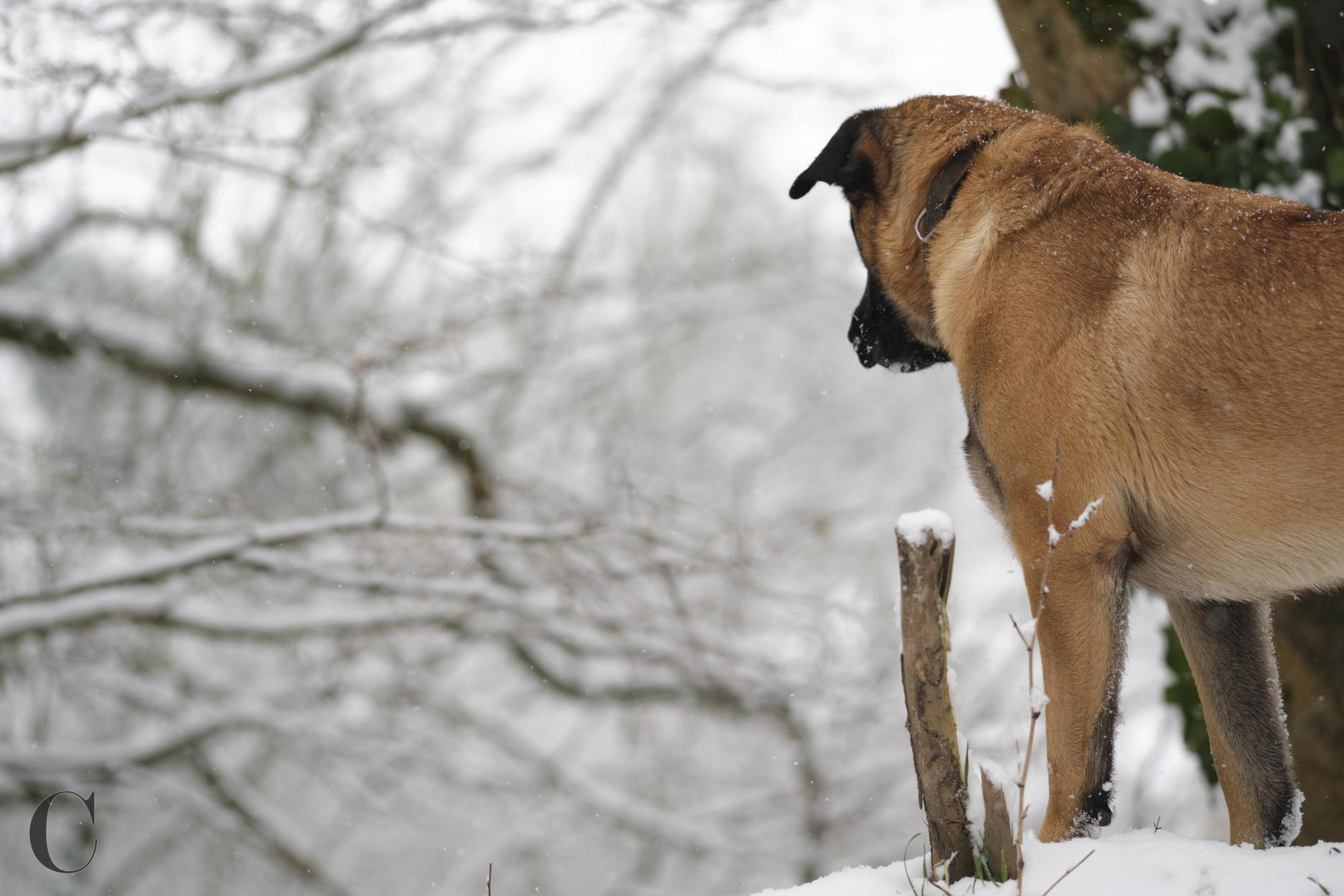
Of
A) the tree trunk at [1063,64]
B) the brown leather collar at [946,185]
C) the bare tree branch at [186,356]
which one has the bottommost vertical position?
the bare tree branch at [186,356]

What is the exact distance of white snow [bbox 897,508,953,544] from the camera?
1.66m

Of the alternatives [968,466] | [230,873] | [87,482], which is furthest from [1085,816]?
[230,873]

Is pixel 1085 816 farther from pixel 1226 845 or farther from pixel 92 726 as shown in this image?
pixel 92 726

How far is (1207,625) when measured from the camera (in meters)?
2.57

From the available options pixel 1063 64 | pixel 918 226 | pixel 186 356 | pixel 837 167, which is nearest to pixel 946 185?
pixel 918 226

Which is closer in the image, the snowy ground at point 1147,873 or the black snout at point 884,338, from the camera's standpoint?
the snowy ground at point 1147,873

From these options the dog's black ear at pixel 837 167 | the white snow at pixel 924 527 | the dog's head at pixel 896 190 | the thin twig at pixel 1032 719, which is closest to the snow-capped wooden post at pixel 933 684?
the white snow at pixel 924 527

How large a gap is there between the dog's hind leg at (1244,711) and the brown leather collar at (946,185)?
3.77 feet

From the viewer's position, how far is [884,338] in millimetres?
3080

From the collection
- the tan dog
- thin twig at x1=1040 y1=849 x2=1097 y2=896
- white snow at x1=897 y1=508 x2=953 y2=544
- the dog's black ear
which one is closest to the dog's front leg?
the tan dog

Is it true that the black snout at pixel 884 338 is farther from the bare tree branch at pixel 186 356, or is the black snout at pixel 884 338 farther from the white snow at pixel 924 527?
the bare tree branch at pixel 186 356

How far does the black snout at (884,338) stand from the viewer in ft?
9.97

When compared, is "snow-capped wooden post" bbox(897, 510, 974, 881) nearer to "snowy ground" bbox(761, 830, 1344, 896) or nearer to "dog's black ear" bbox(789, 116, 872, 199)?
"snowy ground" bbox(761, 830, 1344, 896)

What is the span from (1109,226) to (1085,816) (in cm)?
131
